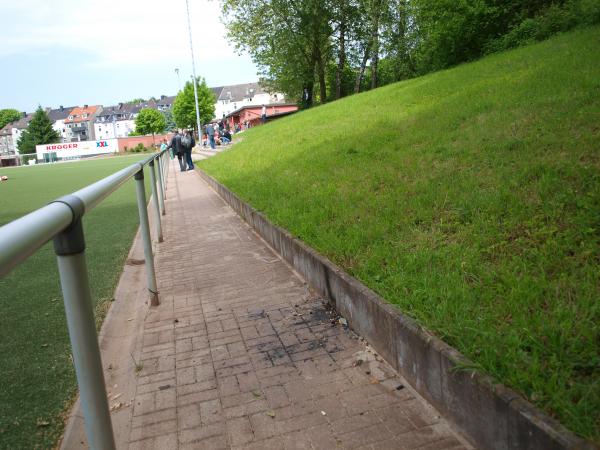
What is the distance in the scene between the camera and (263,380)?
3.20 metres

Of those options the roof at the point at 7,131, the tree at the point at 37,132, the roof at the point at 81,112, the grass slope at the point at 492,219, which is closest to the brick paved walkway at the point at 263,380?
the grass slope at the point at 492,219

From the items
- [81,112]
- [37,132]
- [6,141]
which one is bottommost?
[37,132]

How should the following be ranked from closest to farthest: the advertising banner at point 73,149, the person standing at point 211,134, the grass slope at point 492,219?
the grass slope at point 492,219 < the person standing at point 211,134 < the advertising banner at point 73,149

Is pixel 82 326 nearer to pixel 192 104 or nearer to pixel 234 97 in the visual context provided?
pixel 192 104

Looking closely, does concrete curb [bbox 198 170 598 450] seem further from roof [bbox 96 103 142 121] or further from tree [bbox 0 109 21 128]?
tree [bbox 0 109 21 128]

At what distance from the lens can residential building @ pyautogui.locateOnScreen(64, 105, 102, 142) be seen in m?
147

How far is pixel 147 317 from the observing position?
14.8 feet

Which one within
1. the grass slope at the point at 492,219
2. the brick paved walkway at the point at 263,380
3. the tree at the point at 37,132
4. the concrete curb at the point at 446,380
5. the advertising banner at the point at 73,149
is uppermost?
the tree at the point at 37,132

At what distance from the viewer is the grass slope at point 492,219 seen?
244cm

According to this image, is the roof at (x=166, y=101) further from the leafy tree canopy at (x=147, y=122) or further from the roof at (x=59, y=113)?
the leafy tree canopy at (x=147, y=122)

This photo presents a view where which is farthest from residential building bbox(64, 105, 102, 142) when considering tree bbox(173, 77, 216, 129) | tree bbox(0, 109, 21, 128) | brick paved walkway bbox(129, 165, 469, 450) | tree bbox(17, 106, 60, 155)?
brick paved walkway bbox(129, 165, 469, 450)

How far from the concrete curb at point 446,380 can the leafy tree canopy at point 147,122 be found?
113 meters

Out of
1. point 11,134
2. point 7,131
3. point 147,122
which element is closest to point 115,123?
point 11,134

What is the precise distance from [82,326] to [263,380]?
181cm
